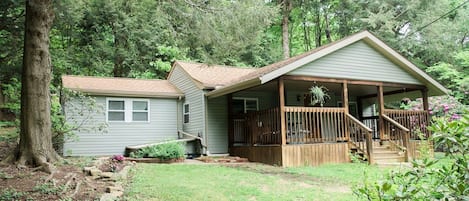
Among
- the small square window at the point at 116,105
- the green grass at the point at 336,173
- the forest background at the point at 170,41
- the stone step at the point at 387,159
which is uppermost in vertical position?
the forest background at the point at 170,41

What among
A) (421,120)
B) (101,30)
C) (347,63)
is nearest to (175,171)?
(347,63)

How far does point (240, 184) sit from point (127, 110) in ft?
26.0

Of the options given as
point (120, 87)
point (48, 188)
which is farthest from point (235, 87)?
point (48, 188)

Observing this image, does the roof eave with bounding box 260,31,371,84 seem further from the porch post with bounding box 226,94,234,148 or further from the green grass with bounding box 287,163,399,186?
the porch post with bounding box 226,94,234,148

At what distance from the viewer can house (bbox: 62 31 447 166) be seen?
10695 millimetres

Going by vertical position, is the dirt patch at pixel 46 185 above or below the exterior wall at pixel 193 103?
below

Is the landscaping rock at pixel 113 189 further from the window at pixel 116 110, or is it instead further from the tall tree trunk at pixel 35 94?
the window at pixel 116 110

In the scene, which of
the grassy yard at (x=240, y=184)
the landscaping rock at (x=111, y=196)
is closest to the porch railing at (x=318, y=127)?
the grassy yard at (x=240, y=184)

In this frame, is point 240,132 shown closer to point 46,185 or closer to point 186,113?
point 186,113

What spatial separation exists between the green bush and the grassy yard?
2116mm

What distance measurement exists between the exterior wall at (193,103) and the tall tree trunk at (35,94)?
6.50m

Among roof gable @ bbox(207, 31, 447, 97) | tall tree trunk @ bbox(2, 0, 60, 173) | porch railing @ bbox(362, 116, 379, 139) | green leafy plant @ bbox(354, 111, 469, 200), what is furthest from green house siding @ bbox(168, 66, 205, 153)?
green leafy plant @ bbox(354, 111, 469, 200)

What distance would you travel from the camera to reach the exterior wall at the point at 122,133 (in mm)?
12484

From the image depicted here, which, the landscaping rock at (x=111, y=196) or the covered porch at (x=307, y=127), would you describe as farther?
the covered porch at (x=307, y=127)
